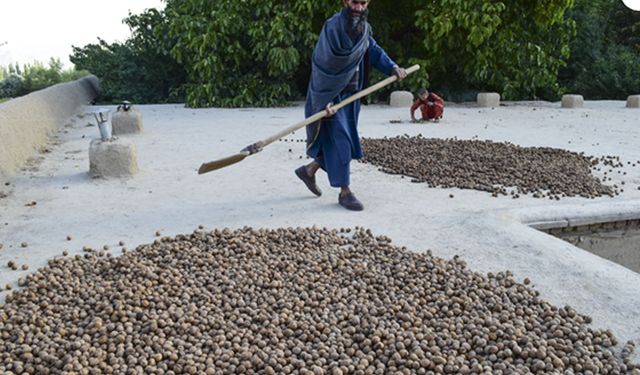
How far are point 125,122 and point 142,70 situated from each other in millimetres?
7478

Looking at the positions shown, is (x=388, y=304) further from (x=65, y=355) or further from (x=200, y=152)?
(x=200, y=152)

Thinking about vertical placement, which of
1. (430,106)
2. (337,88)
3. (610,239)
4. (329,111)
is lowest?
(610,239)

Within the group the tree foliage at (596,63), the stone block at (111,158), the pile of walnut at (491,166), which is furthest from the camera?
the tree foliage at (596,63)

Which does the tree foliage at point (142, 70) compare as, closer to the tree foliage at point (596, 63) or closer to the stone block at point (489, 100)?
the stone block at point (489, 100)

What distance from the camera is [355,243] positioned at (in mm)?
3867

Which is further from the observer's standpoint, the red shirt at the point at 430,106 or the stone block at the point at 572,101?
the stone block at the point at 572,101

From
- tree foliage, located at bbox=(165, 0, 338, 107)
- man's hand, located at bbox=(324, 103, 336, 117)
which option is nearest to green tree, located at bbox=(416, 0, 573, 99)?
tree foliage, located at bbox=(165, 0, 338, 107)

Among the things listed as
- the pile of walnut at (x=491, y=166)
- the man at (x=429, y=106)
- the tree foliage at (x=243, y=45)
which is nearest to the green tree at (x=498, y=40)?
the tree foliage at (x=243, y=45)

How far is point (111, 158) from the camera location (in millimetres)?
5770

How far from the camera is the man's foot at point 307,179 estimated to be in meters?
4.93

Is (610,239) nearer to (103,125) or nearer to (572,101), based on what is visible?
(103,125)

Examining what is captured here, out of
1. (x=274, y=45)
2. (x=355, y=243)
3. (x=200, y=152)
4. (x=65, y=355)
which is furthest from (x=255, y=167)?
(x=274, y=45)

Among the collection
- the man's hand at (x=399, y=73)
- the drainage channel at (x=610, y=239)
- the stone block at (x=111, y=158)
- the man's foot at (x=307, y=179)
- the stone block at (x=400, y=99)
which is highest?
the man's hand at (x=399, y=73)

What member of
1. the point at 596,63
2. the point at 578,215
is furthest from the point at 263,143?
the point at 596,63
